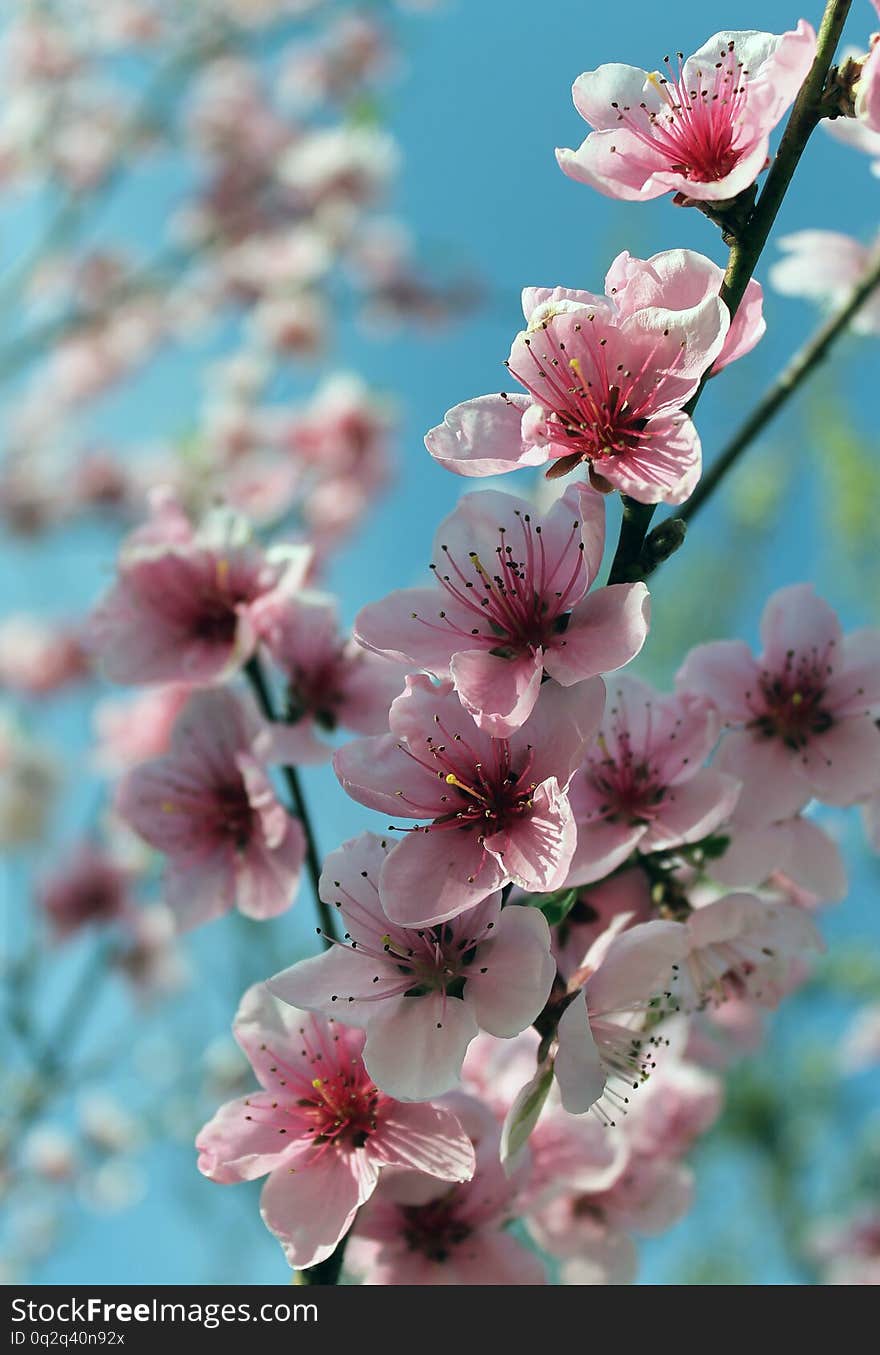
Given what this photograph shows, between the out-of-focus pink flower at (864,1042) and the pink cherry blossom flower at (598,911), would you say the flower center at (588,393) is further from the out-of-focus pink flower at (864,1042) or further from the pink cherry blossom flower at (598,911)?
the out-of-focus pink flower at (864,1042)

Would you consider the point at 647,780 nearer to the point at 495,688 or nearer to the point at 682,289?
the point at 495,688

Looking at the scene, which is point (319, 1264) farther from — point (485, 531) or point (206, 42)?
point (206, 42)

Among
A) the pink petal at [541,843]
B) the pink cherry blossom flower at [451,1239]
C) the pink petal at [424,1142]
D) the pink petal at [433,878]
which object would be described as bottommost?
the pink cherry blossom flower at [451,1239]

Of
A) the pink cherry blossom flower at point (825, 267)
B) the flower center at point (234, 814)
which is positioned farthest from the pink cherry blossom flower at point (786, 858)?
the pink cherry blossom flower at point (825, 267)

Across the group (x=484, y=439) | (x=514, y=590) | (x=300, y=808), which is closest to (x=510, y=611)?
(x=514, y=590)

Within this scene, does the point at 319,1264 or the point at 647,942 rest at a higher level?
the point at 647,942

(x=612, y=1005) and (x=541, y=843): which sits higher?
(x=541, y=843)

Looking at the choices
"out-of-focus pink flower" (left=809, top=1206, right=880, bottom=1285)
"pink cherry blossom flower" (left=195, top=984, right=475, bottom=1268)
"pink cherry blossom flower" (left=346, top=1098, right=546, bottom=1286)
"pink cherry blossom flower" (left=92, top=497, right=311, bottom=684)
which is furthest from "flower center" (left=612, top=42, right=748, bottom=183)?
"out-of-focus pink flower" (left=809, top=1206, right=880, bottom=1285)

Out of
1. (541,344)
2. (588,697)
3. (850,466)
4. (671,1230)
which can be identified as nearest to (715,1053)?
(671,1230)
